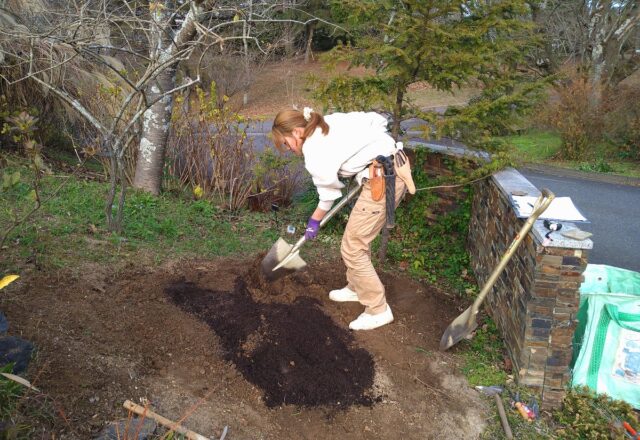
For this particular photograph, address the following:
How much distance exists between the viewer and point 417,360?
3867 mm

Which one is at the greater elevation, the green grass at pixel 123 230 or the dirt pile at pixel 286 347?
the green grass at pixel 123 230

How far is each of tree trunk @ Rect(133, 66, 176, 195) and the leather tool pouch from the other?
3539 mm

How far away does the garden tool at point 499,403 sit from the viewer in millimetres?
3233

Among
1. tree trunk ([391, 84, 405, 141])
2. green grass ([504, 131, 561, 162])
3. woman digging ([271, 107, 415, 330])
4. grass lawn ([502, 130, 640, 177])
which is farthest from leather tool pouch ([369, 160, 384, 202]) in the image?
green grass ([504, 131, 561, 162])

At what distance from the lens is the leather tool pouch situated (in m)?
3.96

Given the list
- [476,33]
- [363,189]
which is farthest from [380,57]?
[363,189]

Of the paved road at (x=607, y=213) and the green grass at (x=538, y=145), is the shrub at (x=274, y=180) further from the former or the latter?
the green grass at (x=538, y=145)

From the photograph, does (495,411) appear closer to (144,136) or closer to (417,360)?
(417,360)

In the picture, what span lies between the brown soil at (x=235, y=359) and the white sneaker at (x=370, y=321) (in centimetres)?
6

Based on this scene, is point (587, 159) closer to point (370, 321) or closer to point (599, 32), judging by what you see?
point (599, 32)

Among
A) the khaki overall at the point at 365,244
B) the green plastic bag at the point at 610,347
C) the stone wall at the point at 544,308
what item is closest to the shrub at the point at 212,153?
the khaki overall at the point at 365,244

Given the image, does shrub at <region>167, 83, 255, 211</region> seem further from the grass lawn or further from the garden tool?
the grass lawn

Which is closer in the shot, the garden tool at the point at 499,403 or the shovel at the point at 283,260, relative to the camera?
the garden tool at the point at 499,403

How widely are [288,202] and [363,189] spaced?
3277 mm
